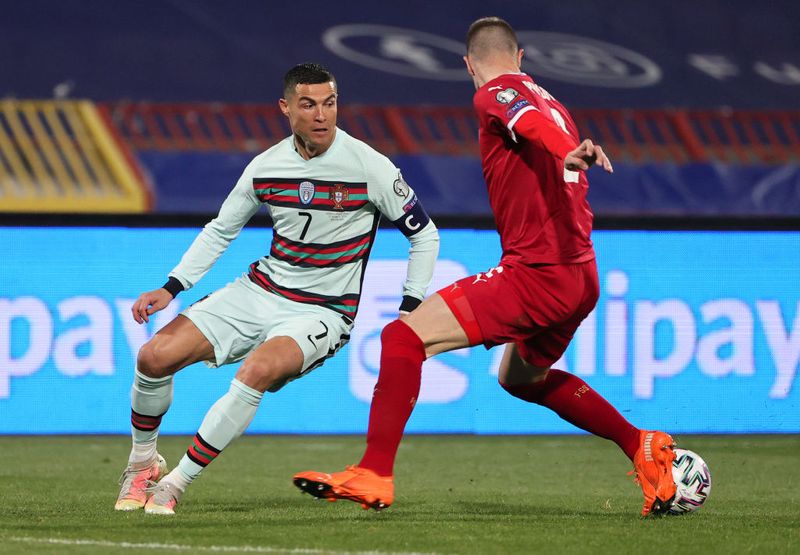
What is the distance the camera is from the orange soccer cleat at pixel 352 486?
4.51 metres

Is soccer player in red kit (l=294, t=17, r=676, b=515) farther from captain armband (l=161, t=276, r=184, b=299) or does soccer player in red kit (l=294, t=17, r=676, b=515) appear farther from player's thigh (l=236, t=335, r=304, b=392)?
captain armband (l=161, t=276, r=184, b=299)

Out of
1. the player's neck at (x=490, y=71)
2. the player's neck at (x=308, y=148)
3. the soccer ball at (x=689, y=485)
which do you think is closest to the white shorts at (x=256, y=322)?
the player's neck at (x=308, y=148)

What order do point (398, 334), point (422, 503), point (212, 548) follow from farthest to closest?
point (422, 503) → point (398, 334) → point (212, 548)

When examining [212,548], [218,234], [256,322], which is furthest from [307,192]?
[212,548]

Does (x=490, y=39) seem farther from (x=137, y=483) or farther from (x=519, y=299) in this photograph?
(x=137, y=483)

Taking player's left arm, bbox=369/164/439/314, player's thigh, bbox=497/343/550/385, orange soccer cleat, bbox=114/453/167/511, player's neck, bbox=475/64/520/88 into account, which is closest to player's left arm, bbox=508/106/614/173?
player's neck, bbox=475/64/520/88

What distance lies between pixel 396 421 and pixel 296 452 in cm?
359

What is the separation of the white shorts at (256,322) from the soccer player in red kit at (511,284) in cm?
50

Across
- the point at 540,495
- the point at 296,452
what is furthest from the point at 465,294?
the point at 296,452

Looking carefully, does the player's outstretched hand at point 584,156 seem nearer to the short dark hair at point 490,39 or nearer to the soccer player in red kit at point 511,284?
the soccer player in red kit at point 511,284

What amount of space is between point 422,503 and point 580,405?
0.84 metres

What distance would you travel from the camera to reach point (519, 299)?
16.1 ft

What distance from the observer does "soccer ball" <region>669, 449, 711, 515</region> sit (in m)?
5.21

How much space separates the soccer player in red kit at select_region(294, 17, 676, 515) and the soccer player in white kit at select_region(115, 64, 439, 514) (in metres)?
0.55
